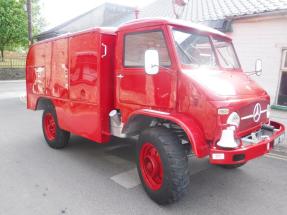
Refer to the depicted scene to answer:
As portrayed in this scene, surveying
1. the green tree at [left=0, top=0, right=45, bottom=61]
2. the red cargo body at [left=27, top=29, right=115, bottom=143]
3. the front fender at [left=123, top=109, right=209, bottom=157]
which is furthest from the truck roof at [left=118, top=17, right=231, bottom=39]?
the green tree at [left=0, top=0, right=45, bottom=61]

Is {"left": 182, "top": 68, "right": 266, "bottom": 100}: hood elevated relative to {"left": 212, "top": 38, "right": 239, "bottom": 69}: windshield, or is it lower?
lower

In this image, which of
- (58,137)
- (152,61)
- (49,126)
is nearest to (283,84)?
(152,61)

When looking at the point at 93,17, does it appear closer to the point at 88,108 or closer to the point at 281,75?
the point at 281,75

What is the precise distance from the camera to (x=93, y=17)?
16594 millimetres

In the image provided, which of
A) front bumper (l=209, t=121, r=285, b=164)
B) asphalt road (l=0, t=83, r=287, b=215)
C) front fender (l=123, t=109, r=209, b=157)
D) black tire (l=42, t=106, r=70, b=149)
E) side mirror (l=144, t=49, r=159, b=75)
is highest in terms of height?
side mirror (l=144, t=49, r=159, b=75)

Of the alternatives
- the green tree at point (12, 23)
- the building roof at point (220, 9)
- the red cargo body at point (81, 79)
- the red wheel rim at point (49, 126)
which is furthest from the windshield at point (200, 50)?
the green tree at point (12, 23)

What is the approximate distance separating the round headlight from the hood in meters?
0.23

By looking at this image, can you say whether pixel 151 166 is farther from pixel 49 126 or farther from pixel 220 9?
pixel 220 9

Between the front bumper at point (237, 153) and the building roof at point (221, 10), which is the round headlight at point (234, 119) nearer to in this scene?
the front bumper at point (237, 153)

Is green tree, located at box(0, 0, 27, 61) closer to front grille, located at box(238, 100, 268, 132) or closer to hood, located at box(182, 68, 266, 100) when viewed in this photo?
hood, located at box(182, 68, 266, 100)

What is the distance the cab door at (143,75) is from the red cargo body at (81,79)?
27 cm

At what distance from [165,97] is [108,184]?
1.68 meters

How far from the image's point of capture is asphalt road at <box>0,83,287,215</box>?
3623mm

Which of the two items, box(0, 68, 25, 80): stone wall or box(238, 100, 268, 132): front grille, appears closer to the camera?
box(238, 100, 268, 132): front grille
